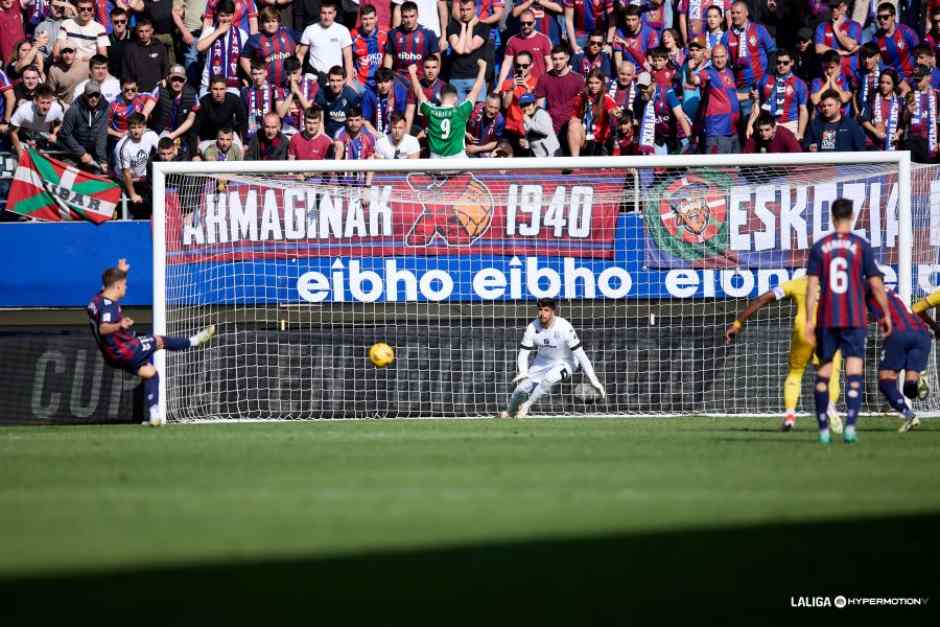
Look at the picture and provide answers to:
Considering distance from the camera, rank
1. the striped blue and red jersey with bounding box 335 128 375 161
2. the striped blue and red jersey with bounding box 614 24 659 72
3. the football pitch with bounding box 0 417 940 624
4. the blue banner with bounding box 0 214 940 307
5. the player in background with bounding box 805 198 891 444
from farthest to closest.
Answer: the striped blue and red jersey with bounding box 614 24 659 72
the striped blue and red jersey with bounding box 335 128 375 161
the blue banner with bounding box 0 214 940 307
the player in background with bounding box 805 198 891 444
the football pitch with bounding box 0 417 940 624

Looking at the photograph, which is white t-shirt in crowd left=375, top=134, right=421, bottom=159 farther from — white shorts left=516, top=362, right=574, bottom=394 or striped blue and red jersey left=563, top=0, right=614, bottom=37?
white shorts left=516, top=362, right=574, bottom=394

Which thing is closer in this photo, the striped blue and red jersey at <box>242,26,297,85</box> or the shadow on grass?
the shadow on grass

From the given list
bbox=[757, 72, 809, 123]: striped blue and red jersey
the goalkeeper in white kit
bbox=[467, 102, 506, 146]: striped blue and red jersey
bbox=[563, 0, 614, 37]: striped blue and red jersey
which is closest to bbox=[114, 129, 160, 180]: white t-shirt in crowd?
bbox=[467, 102, 506, 146]: striped blue and red jersey

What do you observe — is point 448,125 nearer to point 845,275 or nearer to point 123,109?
point 123,109

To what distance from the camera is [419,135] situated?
20750 millimetres

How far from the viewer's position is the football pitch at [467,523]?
586 centimetres

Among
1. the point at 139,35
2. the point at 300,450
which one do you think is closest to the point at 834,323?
the point at 300,450

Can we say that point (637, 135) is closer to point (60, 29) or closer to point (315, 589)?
point (60, 29)

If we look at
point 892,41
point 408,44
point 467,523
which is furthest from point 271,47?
point 467,523

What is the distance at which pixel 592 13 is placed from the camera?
2191 centimetres

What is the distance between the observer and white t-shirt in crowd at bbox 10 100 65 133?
20.5 m

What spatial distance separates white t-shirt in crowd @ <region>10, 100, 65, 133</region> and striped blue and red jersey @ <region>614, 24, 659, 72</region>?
26.8 ft

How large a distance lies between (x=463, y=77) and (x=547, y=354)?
5.66 metres

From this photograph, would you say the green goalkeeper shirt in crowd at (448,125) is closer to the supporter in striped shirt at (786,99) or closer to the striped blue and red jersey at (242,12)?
the striped blue and red jersey at (242,12)
